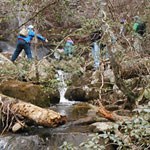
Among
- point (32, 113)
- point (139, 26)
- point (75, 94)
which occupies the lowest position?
point (32, 113)

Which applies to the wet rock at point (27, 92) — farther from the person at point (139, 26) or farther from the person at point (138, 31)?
the person at point (139, 26)

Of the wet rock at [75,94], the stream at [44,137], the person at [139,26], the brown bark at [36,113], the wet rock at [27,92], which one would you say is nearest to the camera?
the stream at [44,137]

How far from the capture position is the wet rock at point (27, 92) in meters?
8.38

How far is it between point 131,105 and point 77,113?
1.46 meters

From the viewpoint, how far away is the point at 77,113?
7918mm

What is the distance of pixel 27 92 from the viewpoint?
845 centimetres

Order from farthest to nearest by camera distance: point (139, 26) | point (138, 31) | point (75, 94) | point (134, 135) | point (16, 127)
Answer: point (75, 94), point (139, 26), point (138, 31), point (16, 127), point (134, 135)

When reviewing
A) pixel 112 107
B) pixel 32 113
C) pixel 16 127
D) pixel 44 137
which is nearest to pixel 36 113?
pixel 32 113

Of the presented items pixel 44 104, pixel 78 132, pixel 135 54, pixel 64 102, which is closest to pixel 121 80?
pixel 135 54

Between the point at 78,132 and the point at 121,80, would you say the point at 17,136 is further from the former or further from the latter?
the point at 121,80

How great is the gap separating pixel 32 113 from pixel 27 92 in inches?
69.4

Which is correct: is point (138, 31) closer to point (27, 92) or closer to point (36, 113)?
point (27, 92)

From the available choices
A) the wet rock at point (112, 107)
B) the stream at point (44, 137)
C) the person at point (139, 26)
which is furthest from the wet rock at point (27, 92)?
the person at point (139, 26)

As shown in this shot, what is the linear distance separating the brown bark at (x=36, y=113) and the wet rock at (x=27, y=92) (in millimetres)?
1244
